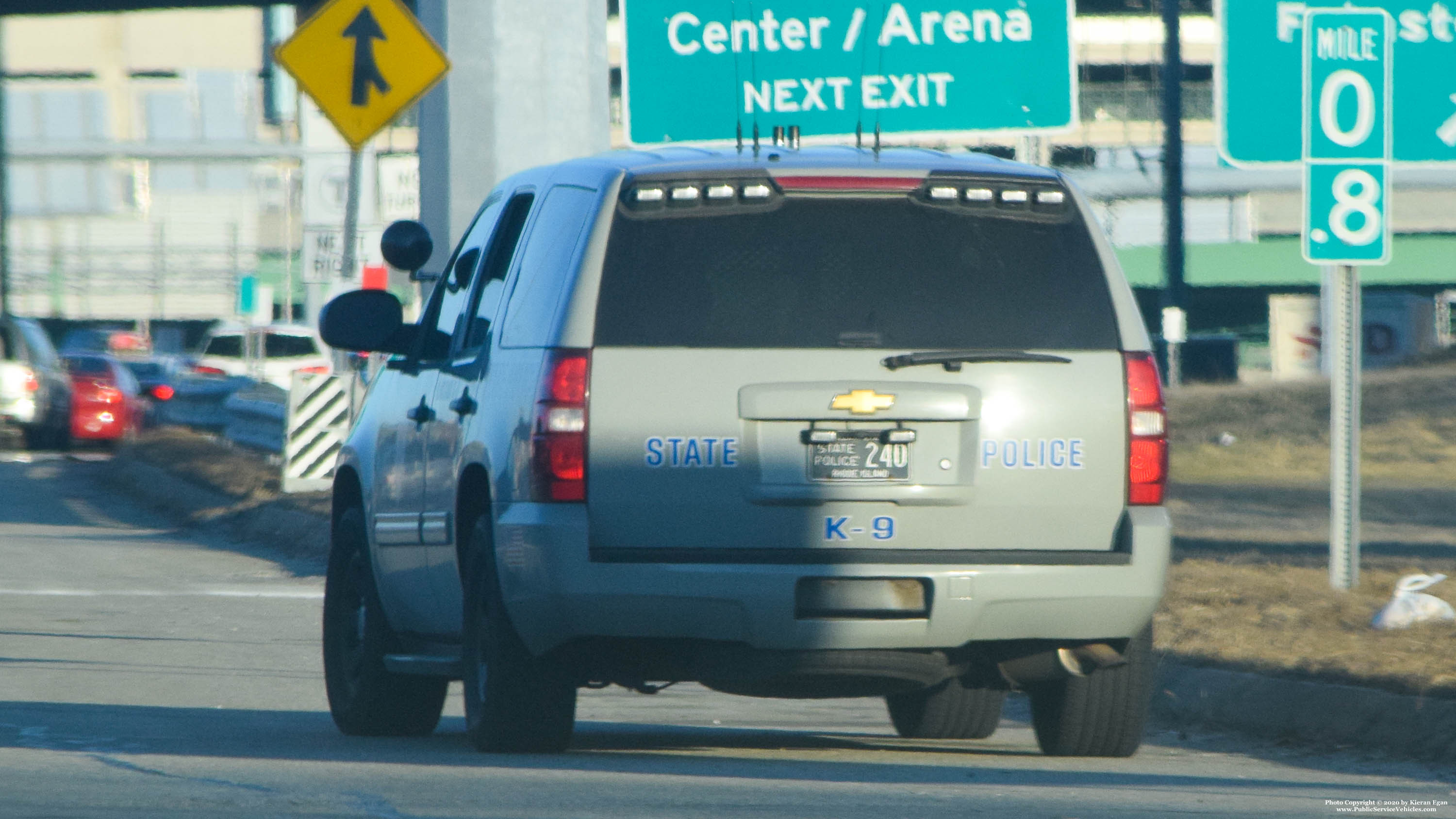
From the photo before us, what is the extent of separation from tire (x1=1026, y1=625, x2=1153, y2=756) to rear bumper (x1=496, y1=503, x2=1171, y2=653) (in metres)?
0.38

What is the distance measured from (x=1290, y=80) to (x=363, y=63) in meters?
5.31

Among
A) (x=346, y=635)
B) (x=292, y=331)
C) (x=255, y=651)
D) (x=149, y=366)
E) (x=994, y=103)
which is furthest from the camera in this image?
(x=149, y=366)

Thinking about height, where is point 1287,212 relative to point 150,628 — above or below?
above

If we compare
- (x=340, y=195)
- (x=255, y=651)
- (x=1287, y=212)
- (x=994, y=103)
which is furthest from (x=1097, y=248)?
(x=1287, y=212)

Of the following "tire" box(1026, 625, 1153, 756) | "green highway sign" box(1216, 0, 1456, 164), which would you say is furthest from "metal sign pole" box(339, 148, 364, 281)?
"tire" box(1026, 625, 1153, 756)

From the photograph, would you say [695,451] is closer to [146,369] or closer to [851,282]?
[851,282]

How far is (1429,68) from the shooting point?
1341 cm

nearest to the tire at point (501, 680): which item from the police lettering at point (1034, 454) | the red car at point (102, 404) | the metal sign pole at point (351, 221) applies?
the police lettering at point (1034, 454)

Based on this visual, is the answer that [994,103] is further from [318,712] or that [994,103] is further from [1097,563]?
[1097,563]

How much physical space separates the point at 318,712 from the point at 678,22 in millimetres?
10321

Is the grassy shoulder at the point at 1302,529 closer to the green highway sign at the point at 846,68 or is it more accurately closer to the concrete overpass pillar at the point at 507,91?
the green highway sign at the point at 846,68

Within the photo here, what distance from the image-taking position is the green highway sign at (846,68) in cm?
1788

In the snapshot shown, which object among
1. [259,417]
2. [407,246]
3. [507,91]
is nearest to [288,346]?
[259,417]

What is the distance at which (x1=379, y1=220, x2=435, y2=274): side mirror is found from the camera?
8.01 meters
